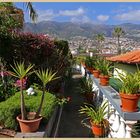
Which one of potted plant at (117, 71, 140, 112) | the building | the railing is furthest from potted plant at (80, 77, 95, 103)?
potted plant at (117, 71, 140, 112)

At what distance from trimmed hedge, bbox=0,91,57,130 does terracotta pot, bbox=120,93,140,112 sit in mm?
2509

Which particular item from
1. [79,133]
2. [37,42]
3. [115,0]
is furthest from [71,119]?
[115,0]

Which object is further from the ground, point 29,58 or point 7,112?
point 29,58

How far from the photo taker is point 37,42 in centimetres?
1327

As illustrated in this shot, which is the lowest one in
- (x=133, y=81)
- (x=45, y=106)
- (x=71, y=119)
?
(x=71, y=119)

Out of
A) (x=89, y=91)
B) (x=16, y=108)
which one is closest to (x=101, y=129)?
(x=16, y=108)

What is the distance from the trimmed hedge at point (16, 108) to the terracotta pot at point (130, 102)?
2.51 metres

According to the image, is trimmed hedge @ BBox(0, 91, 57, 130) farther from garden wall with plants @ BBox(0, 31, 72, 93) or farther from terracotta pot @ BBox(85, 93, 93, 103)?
terracotta pot @ BBox(85, 93, 93, 103)

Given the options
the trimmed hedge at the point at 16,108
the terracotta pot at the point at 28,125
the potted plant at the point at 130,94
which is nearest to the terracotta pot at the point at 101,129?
the trimmed hedge at the point at 16,108

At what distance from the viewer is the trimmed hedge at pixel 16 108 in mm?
8117

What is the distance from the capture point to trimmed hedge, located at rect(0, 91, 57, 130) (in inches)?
320

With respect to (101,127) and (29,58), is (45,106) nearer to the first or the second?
(101,127)

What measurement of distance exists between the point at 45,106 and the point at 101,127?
1874 millimetres

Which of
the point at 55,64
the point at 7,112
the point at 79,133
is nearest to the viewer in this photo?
the point at 7,112
